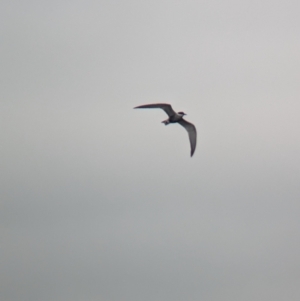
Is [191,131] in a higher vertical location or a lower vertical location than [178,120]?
lower

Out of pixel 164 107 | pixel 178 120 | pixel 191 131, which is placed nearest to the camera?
pixel 164 107

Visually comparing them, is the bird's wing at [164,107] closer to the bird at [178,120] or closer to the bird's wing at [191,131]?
the bird at [178,120]

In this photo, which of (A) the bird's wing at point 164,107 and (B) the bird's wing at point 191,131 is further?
(B) the bird's wing at point 191,131

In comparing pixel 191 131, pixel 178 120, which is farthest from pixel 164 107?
pixel 191 131

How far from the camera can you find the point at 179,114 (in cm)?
4562

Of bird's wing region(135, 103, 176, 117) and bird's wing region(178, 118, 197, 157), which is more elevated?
bird's wing region(135, 103, 176, 117)

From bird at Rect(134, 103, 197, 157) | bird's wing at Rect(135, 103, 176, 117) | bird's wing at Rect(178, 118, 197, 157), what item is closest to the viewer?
bird's wing at Rect(135, 103, 176, 117)

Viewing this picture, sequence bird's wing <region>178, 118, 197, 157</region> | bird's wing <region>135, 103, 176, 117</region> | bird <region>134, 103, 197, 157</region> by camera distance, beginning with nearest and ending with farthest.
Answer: bird's wing <region>135, 103, 176, 117</region>
bird <region>134, 103, 197, 157</region>
bird's wing <region>178, 118, 197, 157</region>

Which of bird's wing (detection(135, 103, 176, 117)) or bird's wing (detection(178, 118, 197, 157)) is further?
bird's wing (detection(178, 118, 197, 157))

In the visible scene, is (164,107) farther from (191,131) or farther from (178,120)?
(191,131)

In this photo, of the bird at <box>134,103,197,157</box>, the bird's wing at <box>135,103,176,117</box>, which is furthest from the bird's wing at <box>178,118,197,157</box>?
the bird's wing at <box>135,103,176,117</box>

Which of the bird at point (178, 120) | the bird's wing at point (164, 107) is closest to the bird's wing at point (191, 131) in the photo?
the bird at point (178, 120)

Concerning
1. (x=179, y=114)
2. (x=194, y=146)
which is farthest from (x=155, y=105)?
(x=194, y=146)

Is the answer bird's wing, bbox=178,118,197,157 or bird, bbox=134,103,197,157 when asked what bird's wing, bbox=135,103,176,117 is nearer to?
bird, bbox=134,103,197,157
